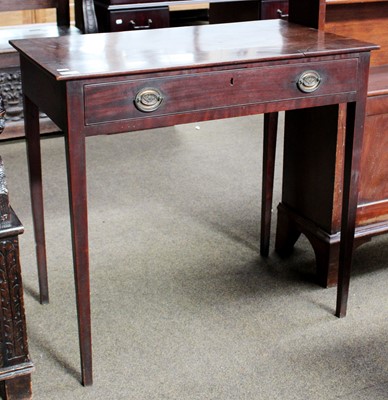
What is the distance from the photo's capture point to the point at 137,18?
4.07 meters

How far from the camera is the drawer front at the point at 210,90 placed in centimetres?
179

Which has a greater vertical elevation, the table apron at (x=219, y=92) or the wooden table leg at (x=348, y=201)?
the table apron at (x=219, y=92)

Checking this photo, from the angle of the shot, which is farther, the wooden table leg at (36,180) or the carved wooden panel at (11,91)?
the carved wooden panel at (11,91)

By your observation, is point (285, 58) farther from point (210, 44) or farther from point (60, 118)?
point (60, 118)

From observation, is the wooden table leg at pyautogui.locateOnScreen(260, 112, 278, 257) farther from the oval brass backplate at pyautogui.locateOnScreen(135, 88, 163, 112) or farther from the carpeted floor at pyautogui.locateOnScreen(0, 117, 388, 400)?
the oval brass backplate at pyautogui.locateOnScreen(135, 88, 163, 112)

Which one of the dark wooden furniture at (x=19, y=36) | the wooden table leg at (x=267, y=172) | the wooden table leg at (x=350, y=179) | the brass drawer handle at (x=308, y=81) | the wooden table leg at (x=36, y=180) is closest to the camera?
the brass drawer handle at (x=308, y=81)

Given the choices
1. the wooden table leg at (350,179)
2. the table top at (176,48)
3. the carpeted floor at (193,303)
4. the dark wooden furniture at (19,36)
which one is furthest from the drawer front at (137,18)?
the wooden table leg at (350,179)

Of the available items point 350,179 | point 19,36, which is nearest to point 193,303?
point 350,179

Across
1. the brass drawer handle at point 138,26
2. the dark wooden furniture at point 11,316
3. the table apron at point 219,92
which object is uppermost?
the table apron at point 219,92

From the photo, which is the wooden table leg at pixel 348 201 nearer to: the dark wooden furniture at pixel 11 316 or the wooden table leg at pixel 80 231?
the wooden table leg at pixel 80 231

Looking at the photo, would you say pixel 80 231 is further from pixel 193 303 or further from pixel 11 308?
pixel 193 303

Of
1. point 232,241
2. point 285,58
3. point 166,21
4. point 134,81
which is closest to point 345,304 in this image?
point 232,241

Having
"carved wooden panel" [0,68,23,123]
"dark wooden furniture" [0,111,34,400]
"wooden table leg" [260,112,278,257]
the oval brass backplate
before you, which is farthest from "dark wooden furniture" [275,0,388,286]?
"carved wooden panel" [0,68,23,123]

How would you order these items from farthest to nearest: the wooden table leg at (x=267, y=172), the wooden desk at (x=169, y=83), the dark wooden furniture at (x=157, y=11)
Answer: the dark wooden furniture at (x=157, y=11), the wooden table leg at (x=267, y=172), the wooden desk at (x=169, y=83)
